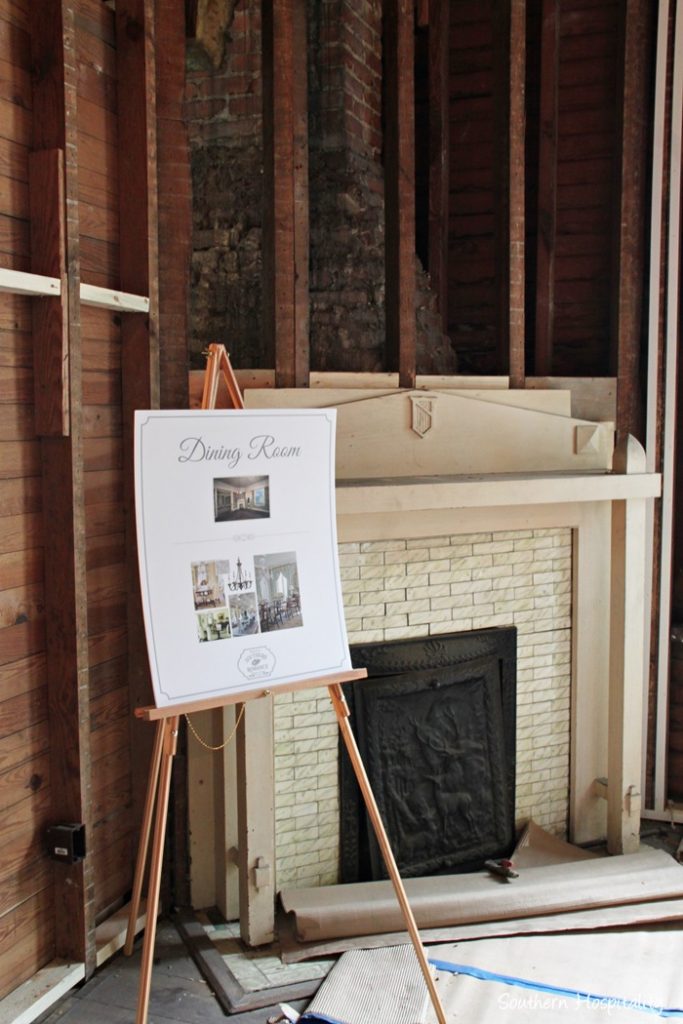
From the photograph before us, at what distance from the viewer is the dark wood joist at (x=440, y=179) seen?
14.1 feet

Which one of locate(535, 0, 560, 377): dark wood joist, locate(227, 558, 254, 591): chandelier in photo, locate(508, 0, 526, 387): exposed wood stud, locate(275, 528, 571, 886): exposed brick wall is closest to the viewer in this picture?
locate(227, 558, 254, 591): chandelier in photo

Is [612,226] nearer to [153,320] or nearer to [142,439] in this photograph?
[153,320]

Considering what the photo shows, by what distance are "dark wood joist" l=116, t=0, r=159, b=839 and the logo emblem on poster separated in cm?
68

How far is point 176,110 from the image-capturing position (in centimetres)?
316

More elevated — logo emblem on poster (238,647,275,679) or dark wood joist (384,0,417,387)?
dark wood joist (384,0,417,387)

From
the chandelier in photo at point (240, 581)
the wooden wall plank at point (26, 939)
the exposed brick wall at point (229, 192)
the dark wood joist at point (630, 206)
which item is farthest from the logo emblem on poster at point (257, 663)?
the dark wood joist at point (630, 206)

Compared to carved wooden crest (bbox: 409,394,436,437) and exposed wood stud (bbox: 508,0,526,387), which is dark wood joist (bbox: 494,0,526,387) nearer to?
exposed wood stud (bbox: 508,0,526,387)

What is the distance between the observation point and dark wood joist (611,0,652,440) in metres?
3.93

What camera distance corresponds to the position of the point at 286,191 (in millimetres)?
3285

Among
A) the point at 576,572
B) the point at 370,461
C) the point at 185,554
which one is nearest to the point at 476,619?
the point at 576,572

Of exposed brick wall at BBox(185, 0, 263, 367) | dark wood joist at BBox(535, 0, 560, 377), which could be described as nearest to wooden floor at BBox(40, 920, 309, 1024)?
exposed brick wall at BBox(185, 0, 263, 367)

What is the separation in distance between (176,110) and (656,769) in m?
3.15

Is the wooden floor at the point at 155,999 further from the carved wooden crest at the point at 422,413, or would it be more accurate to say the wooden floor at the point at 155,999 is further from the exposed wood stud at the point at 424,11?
the exposed wood stud at the point at 424,11

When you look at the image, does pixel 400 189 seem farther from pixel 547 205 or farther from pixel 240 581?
pixel 240 581
